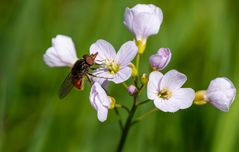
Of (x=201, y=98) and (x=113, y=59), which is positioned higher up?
(x=113, y=59)

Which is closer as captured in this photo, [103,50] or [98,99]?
[98,99]

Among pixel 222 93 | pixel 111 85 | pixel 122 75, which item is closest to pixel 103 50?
pixel 122 75

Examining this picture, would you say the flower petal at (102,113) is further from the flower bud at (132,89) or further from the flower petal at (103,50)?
the flower petal at (103,50)

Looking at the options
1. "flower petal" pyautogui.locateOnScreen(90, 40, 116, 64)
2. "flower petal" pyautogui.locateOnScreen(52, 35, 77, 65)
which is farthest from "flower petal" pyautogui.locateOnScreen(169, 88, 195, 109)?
"flower petal" pyautogui.locateOnScreen(52, 35, 77, 65)

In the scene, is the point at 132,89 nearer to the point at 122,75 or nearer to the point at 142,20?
the point at 122,75

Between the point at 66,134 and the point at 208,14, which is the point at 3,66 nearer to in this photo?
the point at 66,134

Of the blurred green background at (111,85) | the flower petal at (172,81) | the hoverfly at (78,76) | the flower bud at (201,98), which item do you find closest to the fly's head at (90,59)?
the hoverfly at (78,76)

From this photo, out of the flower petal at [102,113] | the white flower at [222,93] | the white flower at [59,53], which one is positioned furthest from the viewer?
the white flower at [59,53]
